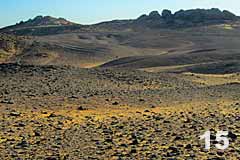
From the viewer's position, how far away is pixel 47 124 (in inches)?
502

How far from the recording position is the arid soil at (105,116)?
9867 millimetres

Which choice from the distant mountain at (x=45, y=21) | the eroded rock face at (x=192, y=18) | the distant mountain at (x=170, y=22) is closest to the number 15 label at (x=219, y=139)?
the distant mountain at (x=170, y=22)

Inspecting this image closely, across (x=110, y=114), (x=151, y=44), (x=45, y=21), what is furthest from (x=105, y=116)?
(x=45, y=21)

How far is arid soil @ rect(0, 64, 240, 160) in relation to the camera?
388 inches

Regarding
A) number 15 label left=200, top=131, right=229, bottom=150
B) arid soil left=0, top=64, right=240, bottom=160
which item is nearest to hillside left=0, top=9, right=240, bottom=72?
arid soil left=0, top=64, right=240, bottom=160

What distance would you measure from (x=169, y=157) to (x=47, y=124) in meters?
4.36

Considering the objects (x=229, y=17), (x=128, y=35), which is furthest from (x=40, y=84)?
(x=229, y=17)

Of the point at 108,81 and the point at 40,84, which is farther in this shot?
the point at 108,81

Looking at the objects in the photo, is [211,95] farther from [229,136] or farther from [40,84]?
[229,136]

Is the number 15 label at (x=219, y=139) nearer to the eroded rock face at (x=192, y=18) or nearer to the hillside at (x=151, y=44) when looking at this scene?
the hillside at (x=151, y=44)

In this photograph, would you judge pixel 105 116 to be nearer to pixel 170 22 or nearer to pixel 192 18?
pixel 192 18

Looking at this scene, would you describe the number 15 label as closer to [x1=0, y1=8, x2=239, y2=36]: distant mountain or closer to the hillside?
the hillside

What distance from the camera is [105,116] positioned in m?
14.2

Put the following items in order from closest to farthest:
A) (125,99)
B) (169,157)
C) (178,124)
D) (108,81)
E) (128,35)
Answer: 1. (169,157)
2. (178,124)
3. (125,99)
4. (108,81)
5. (128,35)
